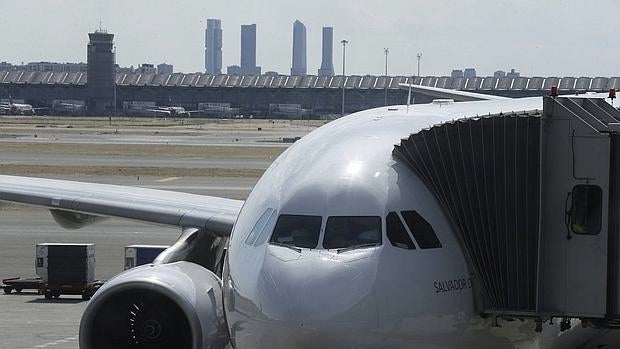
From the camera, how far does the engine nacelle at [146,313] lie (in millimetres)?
17594

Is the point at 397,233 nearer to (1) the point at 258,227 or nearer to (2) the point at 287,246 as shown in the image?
(2) the point at 287,246

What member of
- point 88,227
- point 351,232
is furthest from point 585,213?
point 88,227

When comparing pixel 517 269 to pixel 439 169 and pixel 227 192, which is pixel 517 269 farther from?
pixel 227 192

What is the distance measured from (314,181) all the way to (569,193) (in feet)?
9.58

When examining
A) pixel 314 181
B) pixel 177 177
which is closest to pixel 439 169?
pixel 314 181

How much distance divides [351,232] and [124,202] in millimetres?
10592

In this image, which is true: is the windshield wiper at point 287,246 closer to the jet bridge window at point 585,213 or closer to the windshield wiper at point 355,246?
the windshield wiper at point 355,246

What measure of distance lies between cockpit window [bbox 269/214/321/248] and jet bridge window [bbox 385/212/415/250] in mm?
789

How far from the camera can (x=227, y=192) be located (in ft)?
206

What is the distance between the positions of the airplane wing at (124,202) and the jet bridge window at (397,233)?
25.7 feet

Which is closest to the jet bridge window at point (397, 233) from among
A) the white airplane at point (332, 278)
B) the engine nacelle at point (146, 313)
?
the white airplane at point (332, 278)

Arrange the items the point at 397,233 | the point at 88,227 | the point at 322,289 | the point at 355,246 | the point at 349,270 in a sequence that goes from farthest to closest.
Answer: the point at 88,227 → the point at 397,233 → the point at 355,246 → the point at 349,270 → the point at 322,289

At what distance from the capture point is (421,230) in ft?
49.8

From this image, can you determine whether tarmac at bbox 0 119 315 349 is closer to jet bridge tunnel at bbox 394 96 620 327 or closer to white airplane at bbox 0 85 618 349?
white airplane at bbox 0 85 618 349
